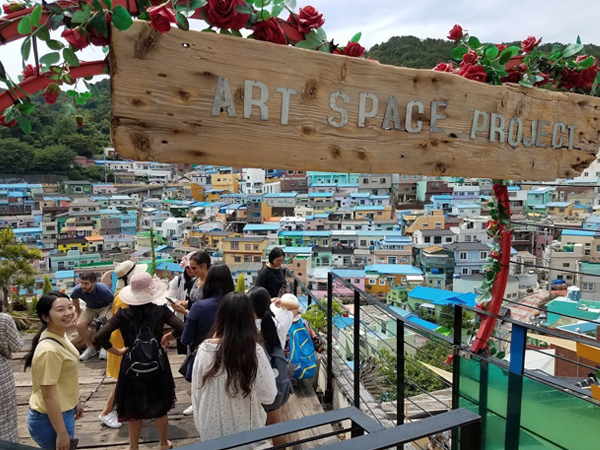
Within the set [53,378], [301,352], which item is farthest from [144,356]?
[301,352]

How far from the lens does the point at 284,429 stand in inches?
35.8

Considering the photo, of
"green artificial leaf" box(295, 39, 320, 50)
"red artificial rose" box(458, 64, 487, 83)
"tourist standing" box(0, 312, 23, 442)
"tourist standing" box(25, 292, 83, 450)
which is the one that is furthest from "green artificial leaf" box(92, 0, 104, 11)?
"tourist standing" box(0, 312, 23, 442)

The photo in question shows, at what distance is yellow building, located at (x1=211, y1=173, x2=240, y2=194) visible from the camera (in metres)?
42.8

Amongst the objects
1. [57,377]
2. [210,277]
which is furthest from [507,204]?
[57,377]

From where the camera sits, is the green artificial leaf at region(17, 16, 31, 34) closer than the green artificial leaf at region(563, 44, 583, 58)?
Yes

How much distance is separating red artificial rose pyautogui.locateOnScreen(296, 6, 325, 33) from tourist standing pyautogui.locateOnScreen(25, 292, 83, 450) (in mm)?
1231

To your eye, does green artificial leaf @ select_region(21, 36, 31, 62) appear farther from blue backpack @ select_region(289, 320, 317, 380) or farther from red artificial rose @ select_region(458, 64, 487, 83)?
blue backpack @ select_region(289, 320, 317, 380)

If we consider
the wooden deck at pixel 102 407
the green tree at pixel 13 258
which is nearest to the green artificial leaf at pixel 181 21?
the wooden deck at pixel 102 407

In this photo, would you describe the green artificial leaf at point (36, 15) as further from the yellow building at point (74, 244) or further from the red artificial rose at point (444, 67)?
the yellow building at point (74, 244)

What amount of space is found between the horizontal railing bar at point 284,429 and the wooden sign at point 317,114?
1.80 ft

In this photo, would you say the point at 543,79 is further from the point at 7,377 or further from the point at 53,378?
the point at 7,377

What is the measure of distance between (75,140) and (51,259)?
58.7 feet

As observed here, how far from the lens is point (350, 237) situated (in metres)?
29.6

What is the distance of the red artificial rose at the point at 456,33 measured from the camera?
61.7 inches
